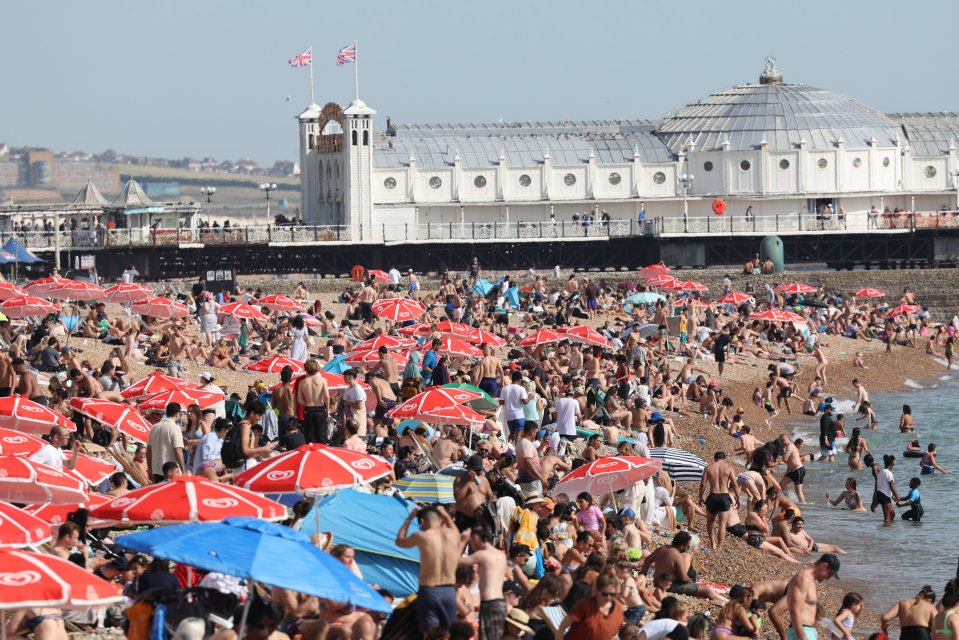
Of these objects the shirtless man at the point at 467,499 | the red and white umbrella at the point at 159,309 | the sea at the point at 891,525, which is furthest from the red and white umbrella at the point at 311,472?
the red and white umbrella at the point at 159,309

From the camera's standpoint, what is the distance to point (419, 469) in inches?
744

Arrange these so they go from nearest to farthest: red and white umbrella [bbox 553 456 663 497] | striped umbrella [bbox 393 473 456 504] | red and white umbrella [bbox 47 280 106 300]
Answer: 1. striped umbrella [bbox 393 473 456 504]
2. red and white umbrella [bbox 553 456 663 497]
3. red and white umbrella [bbox 47 280 106 300]

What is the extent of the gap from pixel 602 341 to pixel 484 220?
30.6 meters

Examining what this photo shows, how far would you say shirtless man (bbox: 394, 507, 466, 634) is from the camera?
1188 centimetres

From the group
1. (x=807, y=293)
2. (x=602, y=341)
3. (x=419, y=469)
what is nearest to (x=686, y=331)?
(x=602, y=341)

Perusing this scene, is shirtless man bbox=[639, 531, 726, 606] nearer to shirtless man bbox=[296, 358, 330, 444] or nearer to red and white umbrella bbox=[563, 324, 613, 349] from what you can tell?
shirtless man bbox=[296, 358, 330, 444]

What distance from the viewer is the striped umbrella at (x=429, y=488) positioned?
1639 centimetres

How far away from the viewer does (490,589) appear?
12.3 m

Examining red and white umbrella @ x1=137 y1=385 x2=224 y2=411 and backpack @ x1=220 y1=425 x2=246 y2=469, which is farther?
red and white umbrella @ x1=137 y1=385 x2=224 y2=411

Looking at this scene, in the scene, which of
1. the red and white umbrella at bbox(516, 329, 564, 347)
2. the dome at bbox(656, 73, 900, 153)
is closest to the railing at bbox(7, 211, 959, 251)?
the dome at bbox(656, 73, 900, 153)

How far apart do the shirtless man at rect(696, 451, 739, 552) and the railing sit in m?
34.0

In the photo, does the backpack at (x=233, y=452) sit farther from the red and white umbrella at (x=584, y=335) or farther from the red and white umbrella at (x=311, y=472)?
the red and white umbrella at (x=584, y=335)

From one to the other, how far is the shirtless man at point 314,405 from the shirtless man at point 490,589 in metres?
6.65

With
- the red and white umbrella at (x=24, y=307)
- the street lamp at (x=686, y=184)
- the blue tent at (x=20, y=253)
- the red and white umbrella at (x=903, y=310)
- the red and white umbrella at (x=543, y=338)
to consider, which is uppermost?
the street lamp at (x=686, y=184)
